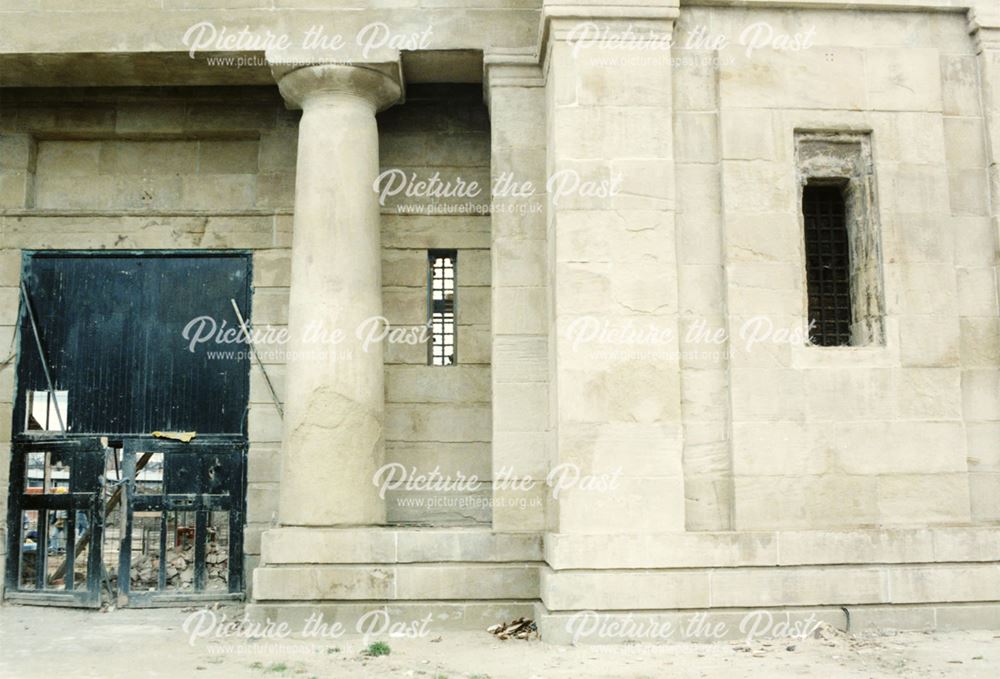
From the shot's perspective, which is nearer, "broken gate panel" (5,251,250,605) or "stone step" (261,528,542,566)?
"stone step" (261,528,542,566)

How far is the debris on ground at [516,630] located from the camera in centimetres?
1125

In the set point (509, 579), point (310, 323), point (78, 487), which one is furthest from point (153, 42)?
point (509, 579)

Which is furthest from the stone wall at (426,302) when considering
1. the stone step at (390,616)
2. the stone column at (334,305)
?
the stone step at (390,616)

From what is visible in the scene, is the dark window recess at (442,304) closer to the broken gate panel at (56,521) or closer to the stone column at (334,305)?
the stone column at (334,305)

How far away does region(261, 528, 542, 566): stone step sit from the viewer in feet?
39.1

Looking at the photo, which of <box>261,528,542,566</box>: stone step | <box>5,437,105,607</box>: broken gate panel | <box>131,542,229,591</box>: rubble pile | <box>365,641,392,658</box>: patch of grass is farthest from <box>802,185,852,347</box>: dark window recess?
<box>5,437,105,607</box>: broken gate panel

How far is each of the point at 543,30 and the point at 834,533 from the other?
7.01 meters

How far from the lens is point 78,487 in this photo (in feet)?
46.6

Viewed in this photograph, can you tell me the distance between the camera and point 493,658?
1029 cm

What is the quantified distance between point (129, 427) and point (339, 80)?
600cm

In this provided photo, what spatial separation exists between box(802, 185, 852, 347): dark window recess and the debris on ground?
498cm

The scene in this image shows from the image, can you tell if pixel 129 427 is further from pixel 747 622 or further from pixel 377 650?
pixel 747 622

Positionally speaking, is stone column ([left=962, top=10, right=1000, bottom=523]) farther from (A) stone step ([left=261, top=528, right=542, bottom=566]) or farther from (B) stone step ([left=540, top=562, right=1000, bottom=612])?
(A) stone step ([left=261, top=528, right=542, bottom=566])

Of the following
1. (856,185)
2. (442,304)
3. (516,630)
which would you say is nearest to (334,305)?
(442,304)
